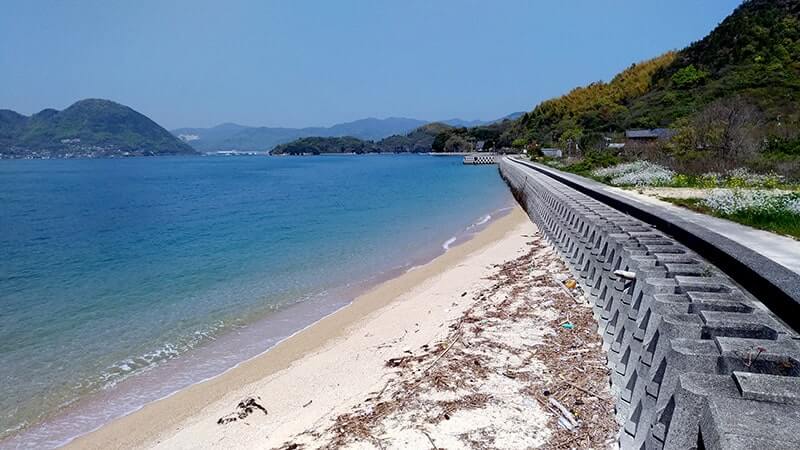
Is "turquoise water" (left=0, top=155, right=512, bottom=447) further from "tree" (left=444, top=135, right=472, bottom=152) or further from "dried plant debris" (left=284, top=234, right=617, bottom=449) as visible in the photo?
A: "tree" (left=444, top=135, right=472, bottom=152)

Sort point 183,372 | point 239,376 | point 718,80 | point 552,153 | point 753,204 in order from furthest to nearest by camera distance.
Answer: point 552,153, point 718,80, point 753,204, point 183,372, point 239,376

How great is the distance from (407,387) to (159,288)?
10.1 meters

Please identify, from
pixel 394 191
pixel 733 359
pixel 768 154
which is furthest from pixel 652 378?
pixel 394 191

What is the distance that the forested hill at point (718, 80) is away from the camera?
162 feet

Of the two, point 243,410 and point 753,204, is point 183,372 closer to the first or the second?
point 243,410

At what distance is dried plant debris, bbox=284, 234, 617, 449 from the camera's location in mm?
4406

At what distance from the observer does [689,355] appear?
122 inches

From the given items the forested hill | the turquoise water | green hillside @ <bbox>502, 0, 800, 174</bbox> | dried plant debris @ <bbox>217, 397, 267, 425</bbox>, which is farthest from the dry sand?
the forested hill

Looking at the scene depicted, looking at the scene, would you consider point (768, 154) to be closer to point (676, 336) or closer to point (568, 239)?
point (568, 239)

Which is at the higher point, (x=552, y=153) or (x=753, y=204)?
(x=753, y=204)

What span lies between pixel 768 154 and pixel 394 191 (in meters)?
29.3

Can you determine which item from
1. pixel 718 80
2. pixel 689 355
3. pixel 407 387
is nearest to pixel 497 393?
pixel 407 387

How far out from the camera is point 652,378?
12.0ft

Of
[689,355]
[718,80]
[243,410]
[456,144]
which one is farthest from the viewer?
[456,144]
